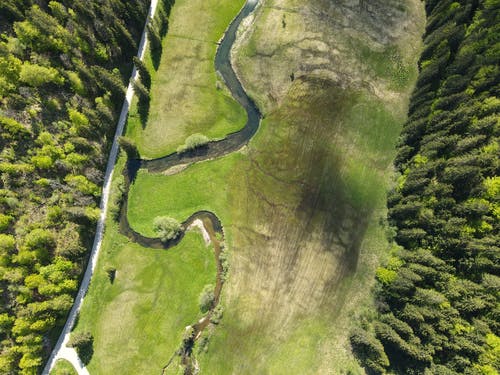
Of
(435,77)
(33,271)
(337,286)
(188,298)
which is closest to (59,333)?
(33,271)

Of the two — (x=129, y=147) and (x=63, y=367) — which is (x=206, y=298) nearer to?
(x=63, y=367)

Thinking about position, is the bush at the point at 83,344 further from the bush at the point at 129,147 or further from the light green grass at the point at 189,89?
the light green grass at the point at 189,89

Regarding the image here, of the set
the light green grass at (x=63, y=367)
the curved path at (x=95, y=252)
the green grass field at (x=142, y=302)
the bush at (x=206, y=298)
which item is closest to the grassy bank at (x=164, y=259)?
the green grass field at (x=142, y=302)

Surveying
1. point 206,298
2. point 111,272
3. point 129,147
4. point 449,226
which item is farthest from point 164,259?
point 449,226

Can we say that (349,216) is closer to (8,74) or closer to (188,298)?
(188,298)

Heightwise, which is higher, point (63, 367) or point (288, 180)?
point (288, 180)

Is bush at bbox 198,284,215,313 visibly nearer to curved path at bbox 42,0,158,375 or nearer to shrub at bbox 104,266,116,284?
shrub at bbox 104,266,116,284

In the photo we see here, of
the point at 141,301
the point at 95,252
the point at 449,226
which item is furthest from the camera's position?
the point at 95,252
